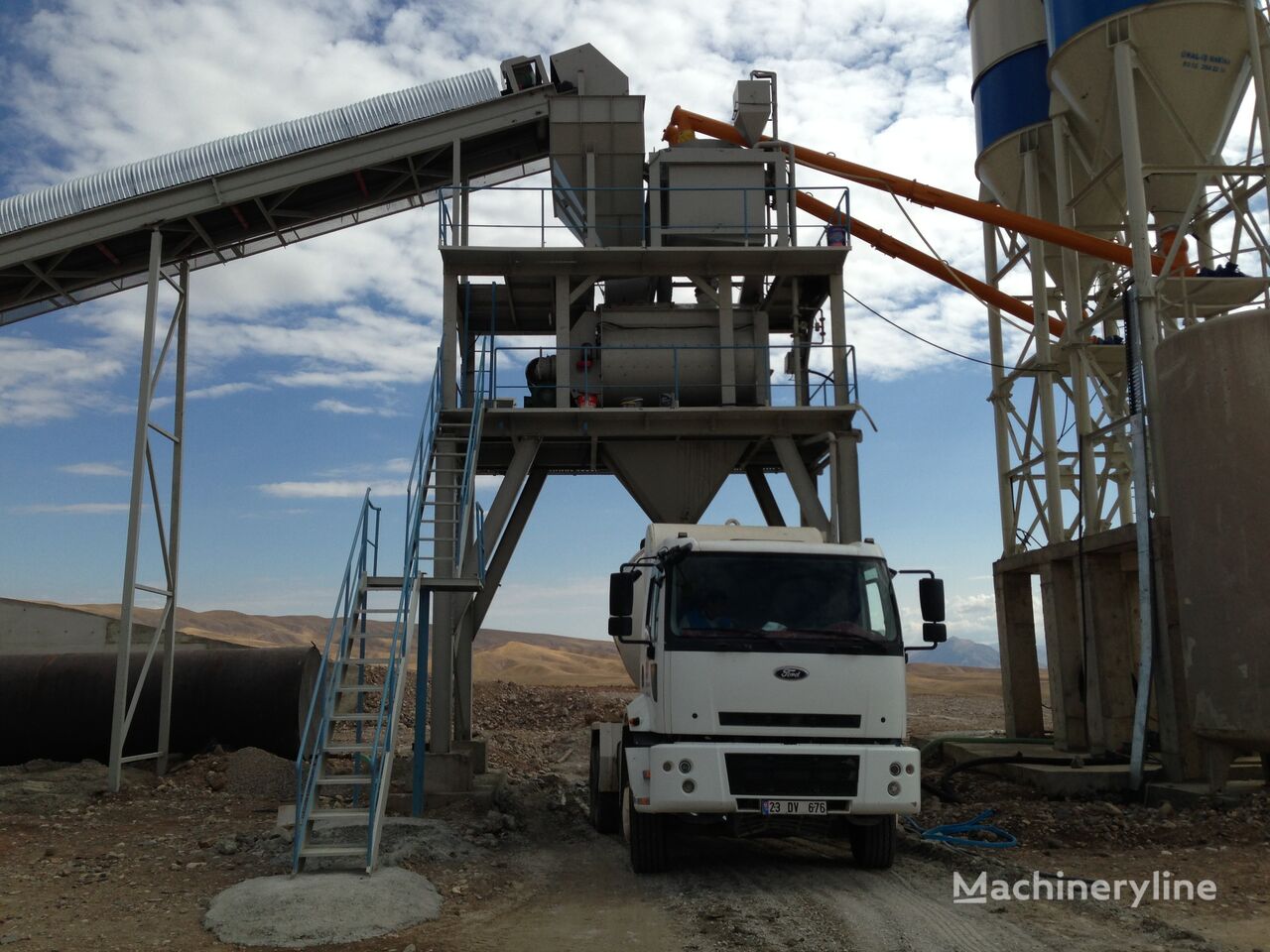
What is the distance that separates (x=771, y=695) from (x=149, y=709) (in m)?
12.3

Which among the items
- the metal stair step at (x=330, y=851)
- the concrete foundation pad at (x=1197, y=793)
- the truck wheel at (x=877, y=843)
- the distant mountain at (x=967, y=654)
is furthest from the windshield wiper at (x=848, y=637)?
the distant mountain at (x=967, y=654)

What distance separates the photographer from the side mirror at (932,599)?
395 inches

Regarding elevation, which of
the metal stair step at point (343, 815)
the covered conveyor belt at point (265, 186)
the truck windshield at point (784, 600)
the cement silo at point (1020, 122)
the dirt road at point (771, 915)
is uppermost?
the cement silo at point (1020, 122)

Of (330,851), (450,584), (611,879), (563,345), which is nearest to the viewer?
(330,851)

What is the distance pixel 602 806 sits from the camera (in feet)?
40.7

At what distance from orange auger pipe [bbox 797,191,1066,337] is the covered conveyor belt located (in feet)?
20.5

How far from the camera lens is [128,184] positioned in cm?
1630

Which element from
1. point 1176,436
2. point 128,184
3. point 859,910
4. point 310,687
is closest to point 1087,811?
point 1176,436

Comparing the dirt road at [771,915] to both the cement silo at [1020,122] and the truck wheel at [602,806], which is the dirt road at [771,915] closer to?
the truck wheel at [602,806]

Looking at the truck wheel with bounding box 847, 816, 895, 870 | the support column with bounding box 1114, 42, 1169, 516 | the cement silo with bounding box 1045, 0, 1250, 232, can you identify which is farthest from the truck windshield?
the cement silo with bounding box 1045, 0, 1250, 232

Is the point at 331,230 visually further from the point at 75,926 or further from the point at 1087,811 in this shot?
the point at 1087,811

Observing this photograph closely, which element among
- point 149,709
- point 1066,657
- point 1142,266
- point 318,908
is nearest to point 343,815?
point 318,908

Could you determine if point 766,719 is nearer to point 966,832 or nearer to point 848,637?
point 848,637

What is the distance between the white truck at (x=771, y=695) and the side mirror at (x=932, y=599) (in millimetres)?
12
